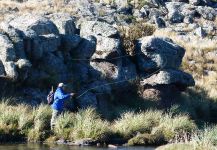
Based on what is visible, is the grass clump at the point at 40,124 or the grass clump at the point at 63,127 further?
the grass clump at the point at 63,127

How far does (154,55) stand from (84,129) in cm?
1220

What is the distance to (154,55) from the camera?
120ft

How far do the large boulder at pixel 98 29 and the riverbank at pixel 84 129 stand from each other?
9.07m

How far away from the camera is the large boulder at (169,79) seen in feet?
117

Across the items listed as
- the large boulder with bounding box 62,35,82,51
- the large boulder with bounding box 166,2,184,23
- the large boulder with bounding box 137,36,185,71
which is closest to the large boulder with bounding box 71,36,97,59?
the large boulder with bounding box 62,35,82,51

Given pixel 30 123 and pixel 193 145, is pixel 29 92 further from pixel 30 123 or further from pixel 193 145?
pixel 193 145

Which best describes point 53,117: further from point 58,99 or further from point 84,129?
point 84,129

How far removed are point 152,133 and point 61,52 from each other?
30.0 feet

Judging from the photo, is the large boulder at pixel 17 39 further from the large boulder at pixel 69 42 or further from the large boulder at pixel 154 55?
the large boulder at pixel 154 55

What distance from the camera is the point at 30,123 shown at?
85.6ft

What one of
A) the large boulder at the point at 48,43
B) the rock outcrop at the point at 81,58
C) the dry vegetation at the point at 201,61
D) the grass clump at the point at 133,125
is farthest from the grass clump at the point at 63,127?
the dry vegetation at the point at 201,61

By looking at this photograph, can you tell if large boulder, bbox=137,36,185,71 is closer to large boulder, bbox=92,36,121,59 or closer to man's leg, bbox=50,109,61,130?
large boulder, bbox=92,36,121,59

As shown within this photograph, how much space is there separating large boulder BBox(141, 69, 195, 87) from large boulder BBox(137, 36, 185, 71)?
54 cm

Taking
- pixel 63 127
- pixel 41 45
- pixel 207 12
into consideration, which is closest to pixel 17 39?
pixel 41 45
